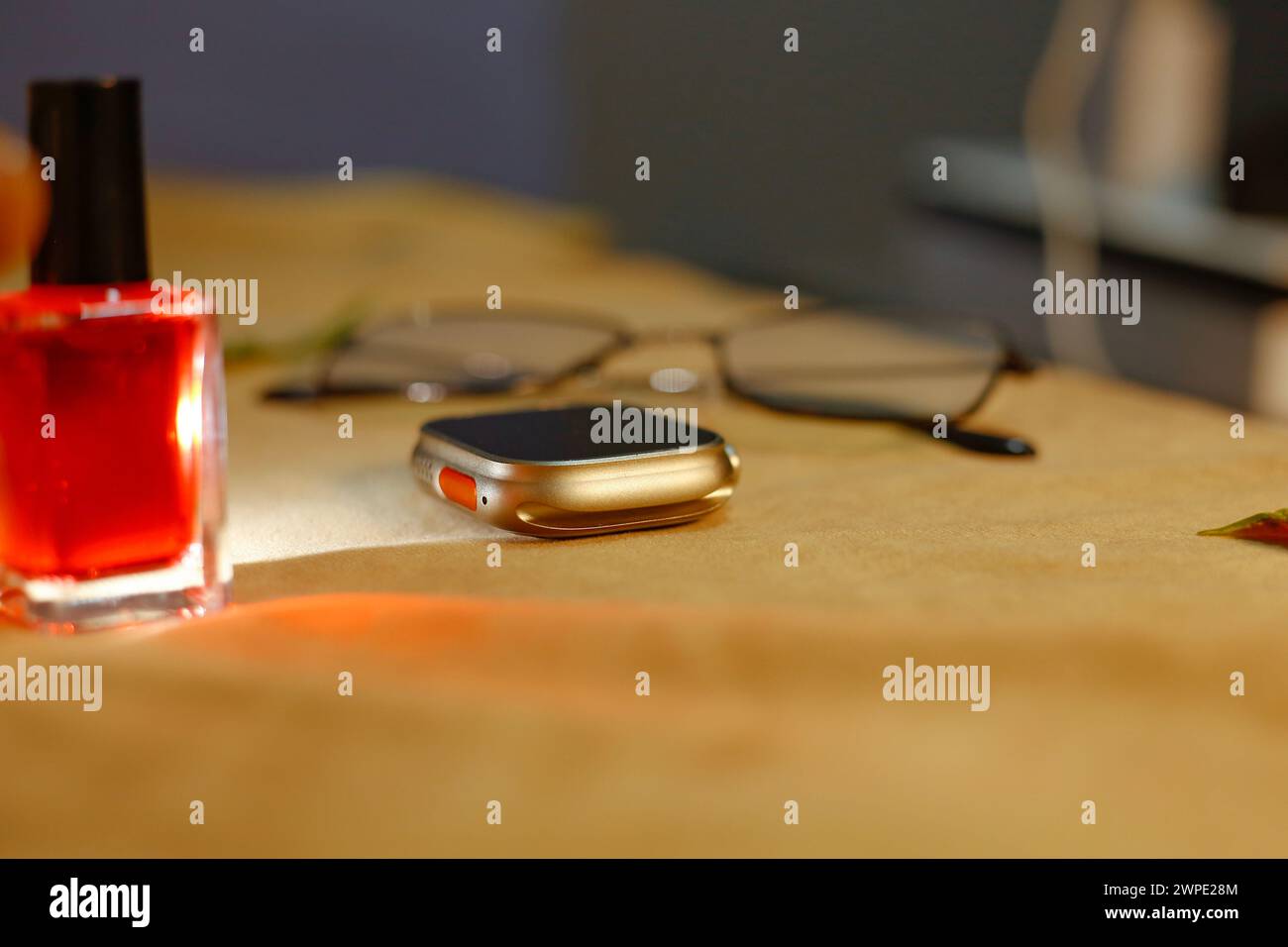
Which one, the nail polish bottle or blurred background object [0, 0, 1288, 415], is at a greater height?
blurred background object [0, 0, 1288, 415]

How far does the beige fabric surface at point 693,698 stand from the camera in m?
0.30

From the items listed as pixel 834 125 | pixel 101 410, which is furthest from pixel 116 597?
pixel 834 125

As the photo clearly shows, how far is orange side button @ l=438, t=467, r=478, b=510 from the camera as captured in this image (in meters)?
0.45

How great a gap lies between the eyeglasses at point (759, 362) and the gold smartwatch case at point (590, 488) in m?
0.16

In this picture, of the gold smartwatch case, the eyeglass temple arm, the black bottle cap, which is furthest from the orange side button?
the eyeglass temple arm

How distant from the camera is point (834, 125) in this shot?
1423 millimetres

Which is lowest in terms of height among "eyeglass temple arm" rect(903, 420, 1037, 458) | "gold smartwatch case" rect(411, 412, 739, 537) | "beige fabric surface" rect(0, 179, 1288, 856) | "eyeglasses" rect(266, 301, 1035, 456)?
"beige fabric surface" rect(0, 179, 1288, 856)

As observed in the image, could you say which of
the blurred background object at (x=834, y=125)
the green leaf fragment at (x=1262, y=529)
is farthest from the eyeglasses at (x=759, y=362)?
the blurred background object at (x=834, y=125)

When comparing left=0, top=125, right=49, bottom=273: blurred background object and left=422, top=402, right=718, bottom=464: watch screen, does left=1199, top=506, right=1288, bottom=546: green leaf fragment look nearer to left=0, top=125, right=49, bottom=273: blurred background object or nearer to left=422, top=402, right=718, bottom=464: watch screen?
A: left=422, top=402, right=718, bottom=464: watch screen

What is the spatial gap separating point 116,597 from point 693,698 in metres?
0.16

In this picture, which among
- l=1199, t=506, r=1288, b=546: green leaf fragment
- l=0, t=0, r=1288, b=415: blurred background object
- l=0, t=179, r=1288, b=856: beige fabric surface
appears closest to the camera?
l=0, t=179, r=1288, b=856: beige fabric surface

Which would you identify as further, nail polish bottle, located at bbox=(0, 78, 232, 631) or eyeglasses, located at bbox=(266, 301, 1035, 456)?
eyeglasses, located at bbox=(266, 301, 1035, 456)

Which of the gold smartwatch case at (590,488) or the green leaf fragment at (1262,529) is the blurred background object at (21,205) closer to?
the gold smartwatch case at (590,488)

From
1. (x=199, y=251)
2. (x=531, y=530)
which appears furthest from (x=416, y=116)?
(x=531, y=530)
